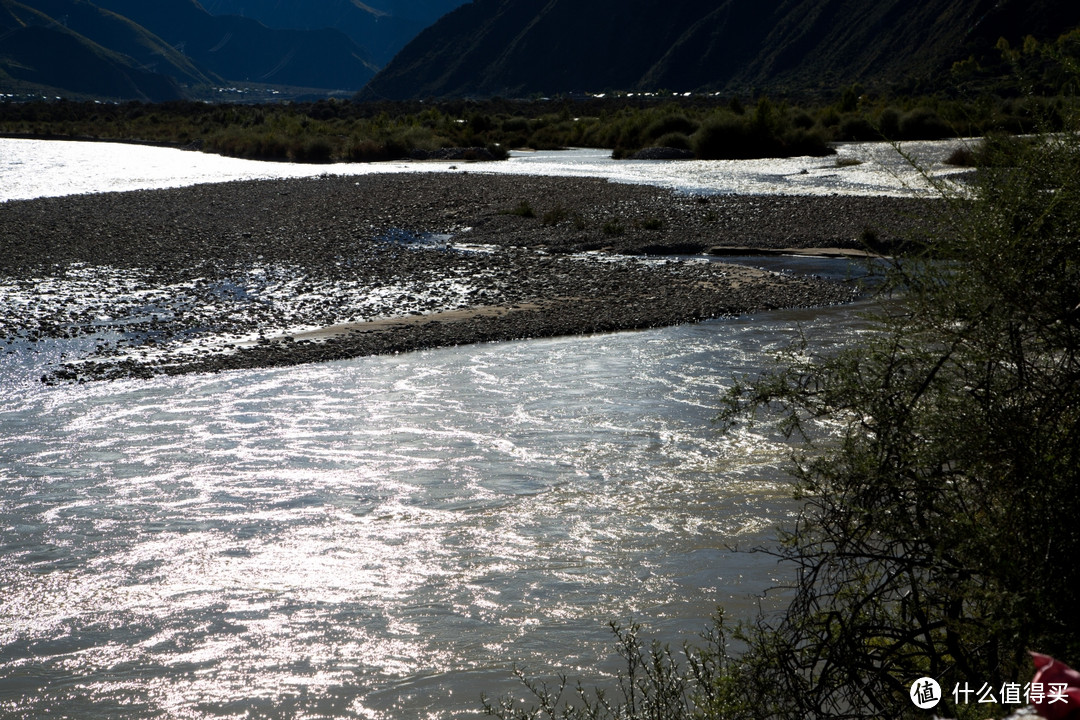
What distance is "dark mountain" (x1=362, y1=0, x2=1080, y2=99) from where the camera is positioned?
76.6 metres

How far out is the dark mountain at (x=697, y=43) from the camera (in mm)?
76625

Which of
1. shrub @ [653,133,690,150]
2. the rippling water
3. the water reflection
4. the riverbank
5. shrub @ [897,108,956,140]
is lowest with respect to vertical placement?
the water reflection

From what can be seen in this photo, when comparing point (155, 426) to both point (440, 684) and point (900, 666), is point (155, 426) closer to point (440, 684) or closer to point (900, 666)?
point (440, 684)

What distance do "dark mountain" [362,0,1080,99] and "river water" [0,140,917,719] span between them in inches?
2492

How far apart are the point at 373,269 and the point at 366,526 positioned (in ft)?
36.9

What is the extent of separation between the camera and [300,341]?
1357 centimetres

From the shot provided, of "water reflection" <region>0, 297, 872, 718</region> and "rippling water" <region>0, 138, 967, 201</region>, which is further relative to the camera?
"rippling water" <region>0, 138, 967, 201</region>

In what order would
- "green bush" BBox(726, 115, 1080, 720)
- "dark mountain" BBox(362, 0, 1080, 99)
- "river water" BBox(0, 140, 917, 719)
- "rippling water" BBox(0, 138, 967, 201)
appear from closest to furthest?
"green bush" BBox(726, 115, 1080, 720) < "river water" BBox(0, 140, 917, 719) < "rippling water" BBox(0, 138, 967, 201) < "dark mountain" BBox(362, 0, 1080, 99)

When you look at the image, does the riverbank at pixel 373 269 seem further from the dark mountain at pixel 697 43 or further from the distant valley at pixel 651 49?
the dark mountain at pixel 697 43

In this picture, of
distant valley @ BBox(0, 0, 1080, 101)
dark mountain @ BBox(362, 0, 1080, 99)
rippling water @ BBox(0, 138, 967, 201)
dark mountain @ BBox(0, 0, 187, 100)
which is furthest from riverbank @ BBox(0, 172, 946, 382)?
dark mountain @ BBox(0, 0, 187, 100)

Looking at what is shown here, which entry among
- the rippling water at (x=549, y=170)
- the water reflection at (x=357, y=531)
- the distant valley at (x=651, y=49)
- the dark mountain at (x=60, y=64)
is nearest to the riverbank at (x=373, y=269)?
the water reflection at (x=357, y=531)

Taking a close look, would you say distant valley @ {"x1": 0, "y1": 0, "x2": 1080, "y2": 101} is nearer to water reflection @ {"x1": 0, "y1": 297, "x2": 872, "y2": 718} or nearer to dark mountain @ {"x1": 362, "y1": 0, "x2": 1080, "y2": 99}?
dark mountain @ {"x1": 362, "y1": 0, "x2": 1080, "y2": 99}

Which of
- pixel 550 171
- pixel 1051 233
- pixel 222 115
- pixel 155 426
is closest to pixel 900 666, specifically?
pixel 1051 233

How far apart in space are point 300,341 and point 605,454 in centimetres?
577
